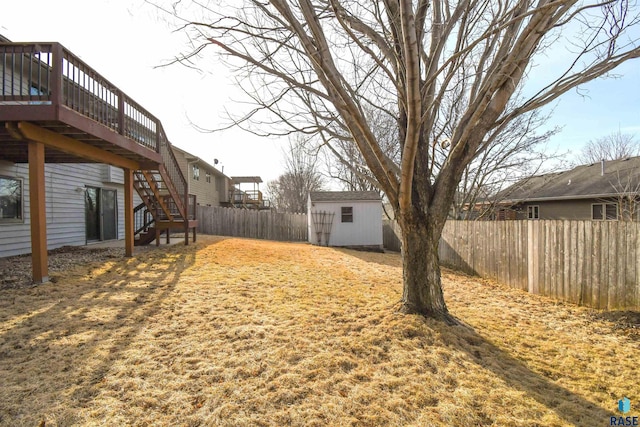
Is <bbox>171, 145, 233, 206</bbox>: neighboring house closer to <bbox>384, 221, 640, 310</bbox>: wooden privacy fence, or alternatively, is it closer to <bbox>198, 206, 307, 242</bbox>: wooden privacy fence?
<bbox>198, 206, 307, 242</bbox>: wooden privacy fence

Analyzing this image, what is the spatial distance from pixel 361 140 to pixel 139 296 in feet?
12.7

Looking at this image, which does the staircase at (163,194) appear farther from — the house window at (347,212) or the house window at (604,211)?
the house window at (604,211)

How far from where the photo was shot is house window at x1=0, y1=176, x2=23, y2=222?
7613 mm

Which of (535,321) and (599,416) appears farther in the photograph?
(535,321)

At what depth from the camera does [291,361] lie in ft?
9.23

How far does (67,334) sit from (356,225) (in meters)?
13.0

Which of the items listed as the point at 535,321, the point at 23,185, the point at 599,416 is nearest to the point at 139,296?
the point at 599,416

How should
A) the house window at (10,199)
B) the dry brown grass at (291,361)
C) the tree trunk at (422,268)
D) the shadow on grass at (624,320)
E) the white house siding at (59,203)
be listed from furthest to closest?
the white house siding at (59,203), the house window at (10,199), the shadow on grass at (624,320), the tree trunk at (422,268), the dry brown grass at (291,361)

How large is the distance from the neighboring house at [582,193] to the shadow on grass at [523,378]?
1191 cm

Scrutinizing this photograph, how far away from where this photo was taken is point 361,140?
3670mm

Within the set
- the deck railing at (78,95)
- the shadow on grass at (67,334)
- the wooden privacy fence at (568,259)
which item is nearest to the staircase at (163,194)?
the deck railing at (78,95)

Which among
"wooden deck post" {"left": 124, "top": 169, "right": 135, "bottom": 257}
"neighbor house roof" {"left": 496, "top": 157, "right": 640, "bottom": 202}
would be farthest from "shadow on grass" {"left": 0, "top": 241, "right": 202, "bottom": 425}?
"neighbor house roof" {"left": 496, "top": 157, "right": 640, "bottom": 202}

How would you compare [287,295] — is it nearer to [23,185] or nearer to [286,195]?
[23,185]

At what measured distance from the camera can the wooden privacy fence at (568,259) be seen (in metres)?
4.88
